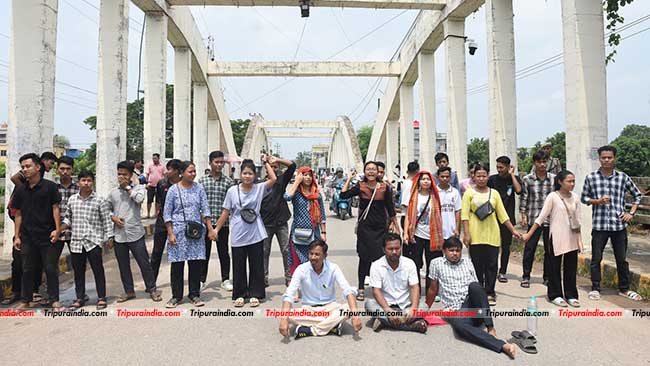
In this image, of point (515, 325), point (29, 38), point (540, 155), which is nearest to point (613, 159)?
point (540, 155)

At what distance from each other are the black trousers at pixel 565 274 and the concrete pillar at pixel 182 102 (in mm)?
11795

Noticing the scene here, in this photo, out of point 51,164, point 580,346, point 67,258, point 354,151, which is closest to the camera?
point 580,346

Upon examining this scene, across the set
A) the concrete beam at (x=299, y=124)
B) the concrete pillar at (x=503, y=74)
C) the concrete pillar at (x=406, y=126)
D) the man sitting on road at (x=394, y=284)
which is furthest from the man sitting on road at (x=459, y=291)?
the concrete beam at (x=299, y=124)

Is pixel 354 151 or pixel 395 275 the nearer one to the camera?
pixel 395 275

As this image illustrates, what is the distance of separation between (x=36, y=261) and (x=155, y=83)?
8353 millimetres

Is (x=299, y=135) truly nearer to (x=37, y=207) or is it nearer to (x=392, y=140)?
(x=392, y=140)

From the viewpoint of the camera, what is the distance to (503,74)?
379 inches

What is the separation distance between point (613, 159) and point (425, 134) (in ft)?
32.7

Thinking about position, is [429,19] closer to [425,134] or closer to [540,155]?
[425,134]

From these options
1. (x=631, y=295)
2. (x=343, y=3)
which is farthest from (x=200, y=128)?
(x=631, y=295)

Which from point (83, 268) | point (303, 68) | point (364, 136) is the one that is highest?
point (364, 136)

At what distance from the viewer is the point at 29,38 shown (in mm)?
6508

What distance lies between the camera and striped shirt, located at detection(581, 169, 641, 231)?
4.76 meters

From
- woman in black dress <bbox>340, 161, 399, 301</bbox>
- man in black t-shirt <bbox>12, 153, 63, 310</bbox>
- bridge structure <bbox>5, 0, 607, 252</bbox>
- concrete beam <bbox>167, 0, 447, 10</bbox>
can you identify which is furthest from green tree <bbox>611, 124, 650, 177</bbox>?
man in black t-shirt <bbox>12, 153, 63, 310</bbox>
